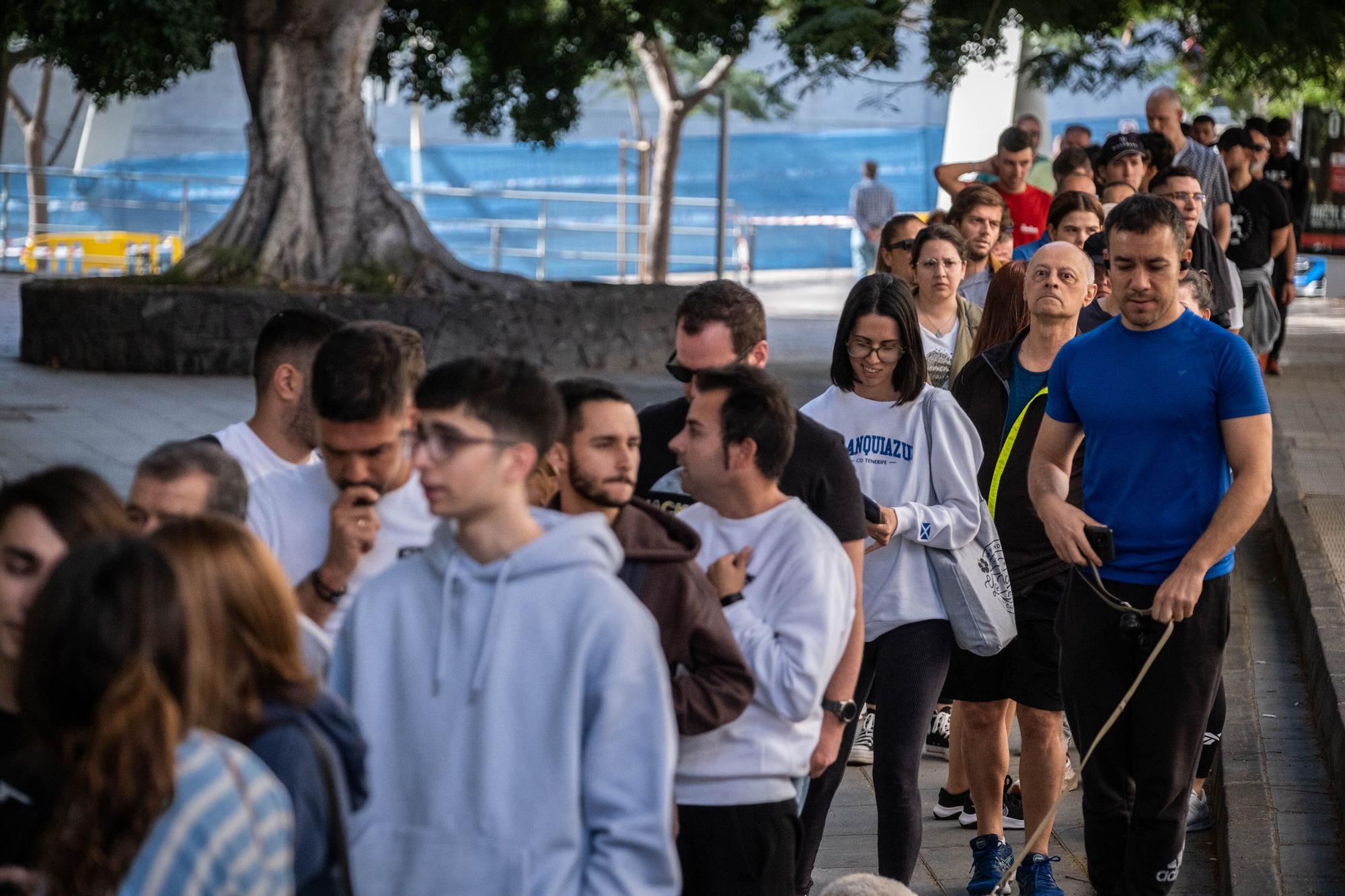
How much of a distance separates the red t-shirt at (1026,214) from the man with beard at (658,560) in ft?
19.6

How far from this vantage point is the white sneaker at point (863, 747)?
6414 millimetres

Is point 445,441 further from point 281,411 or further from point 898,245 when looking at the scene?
point 898,245

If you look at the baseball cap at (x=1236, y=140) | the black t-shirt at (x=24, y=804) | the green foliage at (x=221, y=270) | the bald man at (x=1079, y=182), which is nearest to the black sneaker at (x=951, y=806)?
the bald man at (x=1079, y=182)

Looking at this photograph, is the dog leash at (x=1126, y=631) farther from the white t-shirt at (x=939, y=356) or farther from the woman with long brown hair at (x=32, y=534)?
the woman with long brown hair at (x=32, y=534)

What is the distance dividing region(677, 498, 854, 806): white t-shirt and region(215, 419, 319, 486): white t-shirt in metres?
1.07

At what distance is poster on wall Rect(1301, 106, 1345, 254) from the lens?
1717cm

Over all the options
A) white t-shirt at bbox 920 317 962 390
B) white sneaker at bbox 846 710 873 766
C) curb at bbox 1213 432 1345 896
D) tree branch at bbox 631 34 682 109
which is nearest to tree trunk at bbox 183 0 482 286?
tree branch at bbox 631 34 682 109

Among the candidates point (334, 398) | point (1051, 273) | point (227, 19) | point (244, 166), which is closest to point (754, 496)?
point (334, 398)

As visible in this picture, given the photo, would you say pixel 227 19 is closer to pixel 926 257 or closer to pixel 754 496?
pixel 926 257

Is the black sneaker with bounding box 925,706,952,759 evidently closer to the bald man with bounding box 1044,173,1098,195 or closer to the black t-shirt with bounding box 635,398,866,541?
the black t-shirt with bounding box 635,398,866,541

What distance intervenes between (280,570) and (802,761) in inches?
59.7

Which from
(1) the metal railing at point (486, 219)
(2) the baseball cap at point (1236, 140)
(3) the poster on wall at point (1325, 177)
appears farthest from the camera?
(1) the metal railing at point (486, 219)

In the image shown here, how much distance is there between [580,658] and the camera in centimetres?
261

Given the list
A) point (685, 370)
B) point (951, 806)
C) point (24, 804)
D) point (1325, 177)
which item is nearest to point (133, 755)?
point (24, 804)
